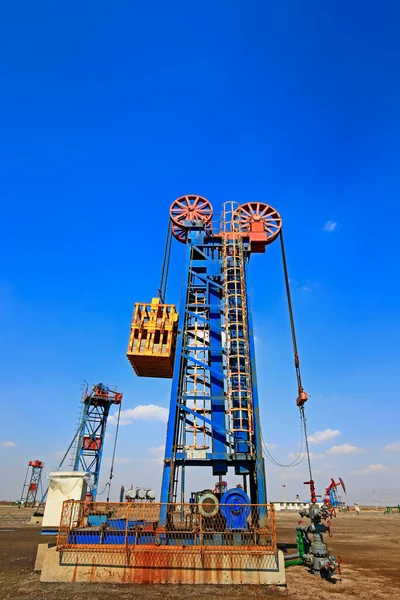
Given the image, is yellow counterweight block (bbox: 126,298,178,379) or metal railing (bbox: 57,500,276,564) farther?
yellow counterweight block (bbox: 126,298,178,379)

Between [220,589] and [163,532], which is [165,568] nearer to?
[163,532]

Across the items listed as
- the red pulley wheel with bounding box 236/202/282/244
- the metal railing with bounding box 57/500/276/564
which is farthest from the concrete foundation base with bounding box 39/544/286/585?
the red pulley wheel with bounding box 236/202/282/244

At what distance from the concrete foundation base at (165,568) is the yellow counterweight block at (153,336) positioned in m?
8.30

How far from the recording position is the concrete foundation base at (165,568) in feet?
36.5

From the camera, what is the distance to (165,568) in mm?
11219

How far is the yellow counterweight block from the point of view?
17641mm

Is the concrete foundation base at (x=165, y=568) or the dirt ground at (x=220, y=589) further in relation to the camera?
the concrete foundation base at (x=165, y=568)

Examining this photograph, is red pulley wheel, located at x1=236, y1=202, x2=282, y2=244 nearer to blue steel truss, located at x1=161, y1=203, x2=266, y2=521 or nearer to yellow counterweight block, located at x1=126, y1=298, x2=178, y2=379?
blue steel truss, located at x1=161, y1=203, x2=266, y2=521

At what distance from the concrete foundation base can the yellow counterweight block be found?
27.2 feet

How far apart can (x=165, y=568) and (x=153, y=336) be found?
9.61 m

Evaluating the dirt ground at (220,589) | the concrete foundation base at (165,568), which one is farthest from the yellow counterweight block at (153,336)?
the dirt ground at (220,589)

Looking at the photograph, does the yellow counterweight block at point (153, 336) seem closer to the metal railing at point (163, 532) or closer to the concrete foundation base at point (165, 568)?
the metal railing at point (163, 532)

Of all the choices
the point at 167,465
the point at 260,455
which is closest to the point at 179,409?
the point at 167,465

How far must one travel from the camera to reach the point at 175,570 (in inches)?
442
